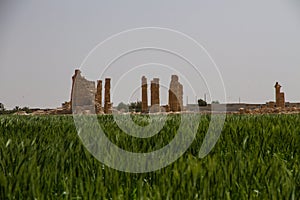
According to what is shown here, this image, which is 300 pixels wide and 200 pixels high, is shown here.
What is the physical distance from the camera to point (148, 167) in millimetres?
2264

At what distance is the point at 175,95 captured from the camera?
27156mm

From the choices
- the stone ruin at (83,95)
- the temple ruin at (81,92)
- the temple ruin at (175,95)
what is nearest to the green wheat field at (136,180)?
the stone ruin at (83,95)

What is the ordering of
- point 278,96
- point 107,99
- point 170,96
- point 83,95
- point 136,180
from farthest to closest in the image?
point 107,99
point 170,96
point 278,96
point 83,95
point 136,180

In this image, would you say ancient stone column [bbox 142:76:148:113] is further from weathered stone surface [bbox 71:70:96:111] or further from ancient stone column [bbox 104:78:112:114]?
weathered stone surface [bbox 71:70:96:111]

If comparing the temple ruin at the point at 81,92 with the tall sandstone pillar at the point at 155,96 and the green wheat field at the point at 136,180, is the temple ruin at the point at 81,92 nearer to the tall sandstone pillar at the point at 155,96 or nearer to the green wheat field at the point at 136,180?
the tall sandstone pillar at the point at 155,96

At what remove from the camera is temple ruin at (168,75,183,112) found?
2653 centimetres

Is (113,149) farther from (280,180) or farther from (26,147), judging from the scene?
(280,180)

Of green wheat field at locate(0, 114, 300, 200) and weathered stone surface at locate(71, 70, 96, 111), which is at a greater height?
weathered stone surface at locate(71, 70, 96, 111)

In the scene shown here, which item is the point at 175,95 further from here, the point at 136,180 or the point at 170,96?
the point at 136,180

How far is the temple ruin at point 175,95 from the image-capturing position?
2653 centimetres

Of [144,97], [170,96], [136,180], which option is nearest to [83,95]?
[144,97]

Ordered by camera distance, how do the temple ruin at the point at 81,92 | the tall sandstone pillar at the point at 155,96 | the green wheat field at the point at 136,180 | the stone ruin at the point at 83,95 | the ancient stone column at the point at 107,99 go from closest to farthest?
the green wheat field at the point at 136,180, the stone ruin at the point at 83,95, the temple ruin at the point at 81,92, the ancient stone column at the point at 107,99, the tall sandstone pillar at the point at 155,96

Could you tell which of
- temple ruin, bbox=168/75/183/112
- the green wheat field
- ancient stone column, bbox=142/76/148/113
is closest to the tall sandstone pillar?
ancient stone column, bbox=142/76/148/113

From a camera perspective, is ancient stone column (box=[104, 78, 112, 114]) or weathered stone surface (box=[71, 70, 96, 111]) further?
ancient stone column (box=[104, 78, 112, 114])
